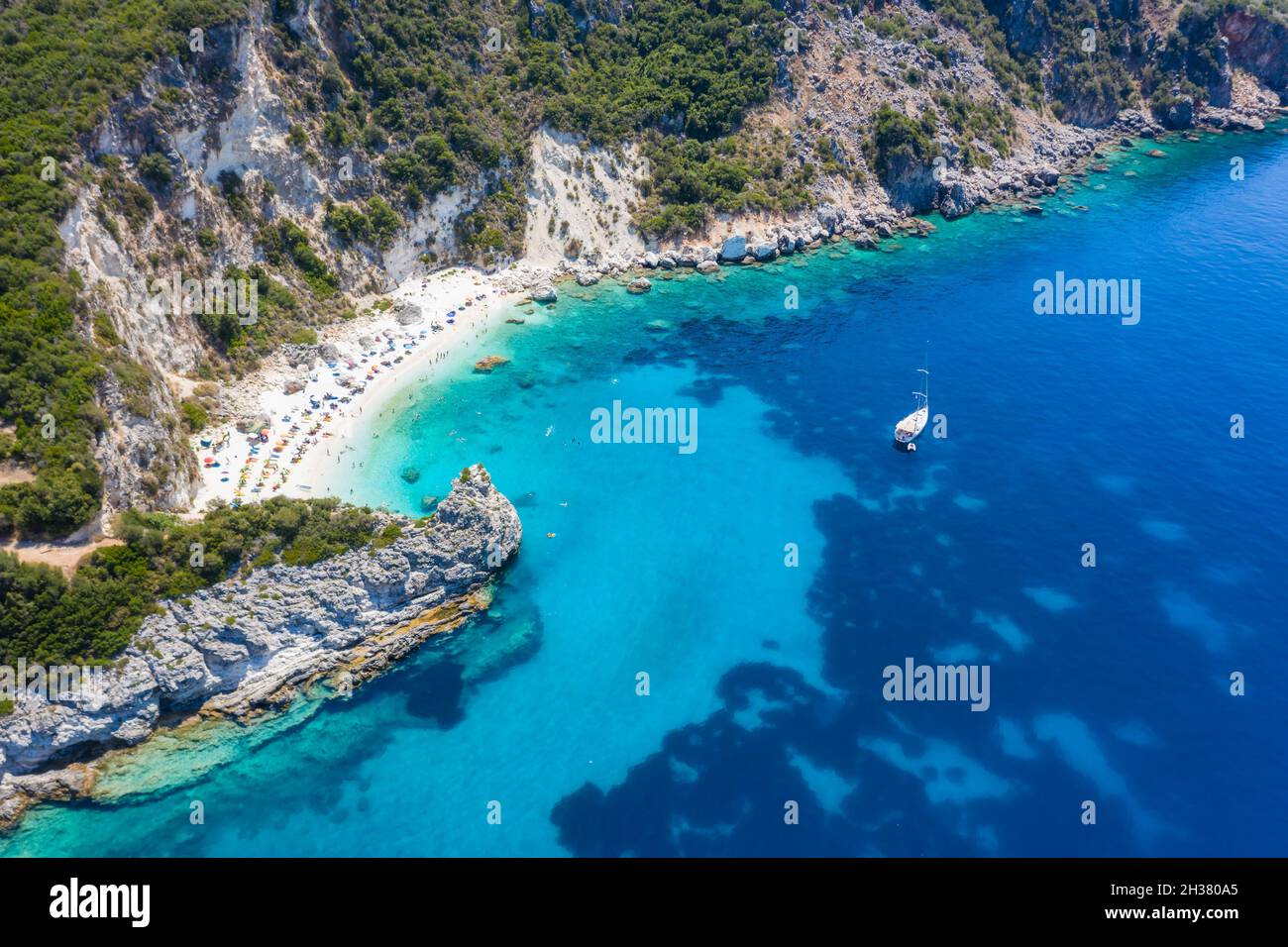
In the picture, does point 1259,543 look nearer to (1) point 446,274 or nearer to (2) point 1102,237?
(2) point 1102,237

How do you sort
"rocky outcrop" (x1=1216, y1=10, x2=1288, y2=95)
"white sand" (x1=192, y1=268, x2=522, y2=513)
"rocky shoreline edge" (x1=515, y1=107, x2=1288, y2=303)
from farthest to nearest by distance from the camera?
"rocky outcrop" (x1=1216, y1=10, x2=1288, y2=95) < "rocky shoreline edge" (x1=515, y1=107, x2=1288, y2=303) < "white sand" (x1=192, y1=268, x2=522, y2=513)

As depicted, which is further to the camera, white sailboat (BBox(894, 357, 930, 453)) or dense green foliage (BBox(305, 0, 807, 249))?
dense green foliage (BBox(305, 0, 807, 249))

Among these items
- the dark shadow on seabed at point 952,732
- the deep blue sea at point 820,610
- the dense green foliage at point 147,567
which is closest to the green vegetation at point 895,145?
the deep blue sea at point 820,610

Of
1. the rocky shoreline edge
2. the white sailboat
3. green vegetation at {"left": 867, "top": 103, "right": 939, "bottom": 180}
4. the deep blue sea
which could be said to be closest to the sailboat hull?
the white sailboat

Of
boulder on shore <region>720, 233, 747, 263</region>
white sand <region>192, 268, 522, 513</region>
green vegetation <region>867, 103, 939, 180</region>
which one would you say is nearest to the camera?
white sand <region>192, 268, 522, 513</region>

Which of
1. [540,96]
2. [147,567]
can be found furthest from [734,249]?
[147,567]

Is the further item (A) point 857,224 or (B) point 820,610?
(A) point 857,224

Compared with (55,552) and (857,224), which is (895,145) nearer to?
(857,224)

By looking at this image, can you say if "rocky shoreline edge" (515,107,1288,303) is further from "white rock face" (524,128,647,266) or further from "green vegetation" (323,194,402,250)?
"green vegetation" (323,194,402,250)
